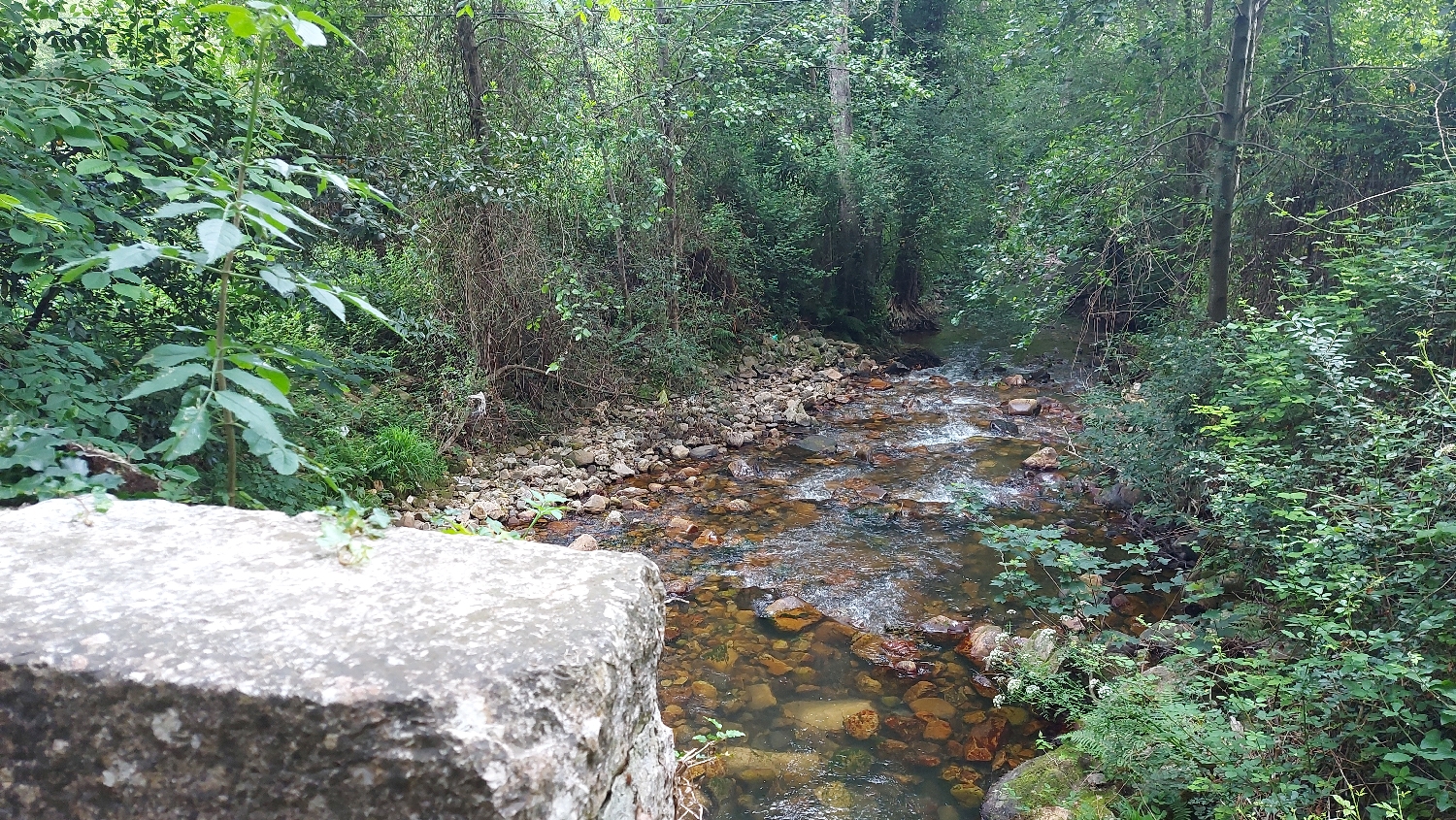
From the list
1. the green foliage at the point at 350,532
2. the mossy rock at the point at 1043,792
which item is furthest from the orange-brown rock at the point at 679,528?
the green foliage at the point at 350,532

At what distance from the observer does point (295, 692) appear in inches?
42.8

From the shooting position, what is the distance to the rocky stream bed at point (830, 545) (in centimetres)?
403

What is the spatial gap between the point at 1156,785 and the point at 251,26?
3788mm

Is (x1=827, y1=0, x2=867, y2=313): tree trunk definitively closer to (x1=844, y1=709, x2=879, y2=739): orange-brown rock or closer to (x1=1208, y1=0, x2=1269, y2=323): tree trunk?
(x1=1208, y1=0, x2=1269, y2=323): tree trunk

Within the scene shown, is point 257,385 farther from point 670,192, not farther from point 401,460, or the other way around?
point 670,192

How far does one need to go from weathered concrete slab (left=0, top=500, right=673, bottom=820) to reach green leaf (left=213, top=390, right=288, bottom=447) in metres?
0.25

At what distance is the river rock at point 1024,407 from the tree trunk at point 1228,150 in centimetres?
314

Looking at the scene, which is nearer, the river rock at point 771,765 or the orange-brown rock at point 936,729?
the river rock at point 771,765

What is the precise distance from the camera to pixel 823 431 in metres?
9.27

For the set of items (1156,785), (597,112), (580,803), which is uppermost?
(597,112)

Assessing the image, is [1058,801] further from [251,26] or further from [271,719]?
[251,26]

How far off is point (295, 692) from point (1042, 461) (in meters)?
7.60

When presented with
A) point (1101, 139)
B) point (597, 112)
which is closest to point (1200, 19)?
point (1101, 139)

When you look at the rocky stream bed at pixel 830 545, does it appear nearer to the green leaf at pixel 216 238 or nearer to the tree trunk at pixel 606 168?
the green leaf at pixel 216 238
